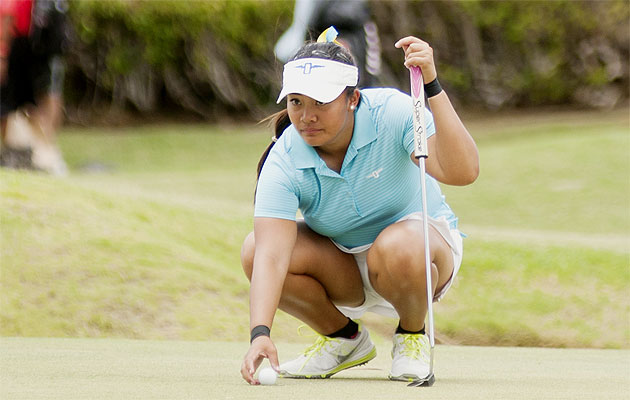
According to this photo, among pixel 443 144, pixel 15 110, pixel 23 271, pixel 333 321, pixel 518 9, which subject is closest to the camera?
pixel 443 144

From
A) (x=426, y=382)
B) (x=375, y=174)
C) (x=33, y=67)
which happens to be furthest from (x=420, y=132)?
(x=33, y=67)

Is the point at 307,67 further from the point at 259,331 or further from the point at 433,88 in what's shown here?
the point at 259,331

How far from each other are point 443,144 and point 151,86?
41.7 feet

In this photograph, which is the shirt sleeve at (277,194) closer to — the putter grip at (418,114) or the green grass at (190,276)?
the putter grip at (418,114)

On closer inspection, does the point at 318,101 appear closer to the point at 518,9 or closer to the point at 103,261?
the point at 103,261

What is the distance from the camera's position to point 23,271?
6.49 metres

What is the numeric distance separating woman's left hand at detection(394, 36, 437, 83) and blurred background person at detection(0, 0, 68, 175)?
7.64 meters

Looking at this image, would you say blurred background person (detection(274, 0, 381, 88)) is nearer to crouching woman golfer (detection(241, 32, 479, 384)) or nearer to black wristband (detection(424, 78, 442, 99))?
crouching woman golfer (detection(241, 32, 479, 384))

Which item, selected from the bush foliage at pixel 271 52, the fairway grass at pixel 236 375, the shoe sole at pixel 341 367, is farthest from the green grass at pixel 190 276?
the bush foliage at pixel 271 52

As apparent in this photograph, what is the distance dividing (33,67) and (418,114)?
807 centimetres

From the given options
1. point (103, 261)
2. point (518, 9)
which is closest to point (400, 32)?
point (518, 9)

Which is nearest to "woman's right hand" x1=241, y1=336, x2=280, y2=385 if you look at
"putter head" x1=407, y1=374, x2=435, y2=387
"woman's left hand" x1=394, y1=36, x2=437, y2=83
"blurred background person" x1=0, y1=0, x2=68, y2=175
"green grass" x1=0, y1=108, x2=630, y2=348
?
"putter head" x1=407, y1=374, x2=435, y2=387

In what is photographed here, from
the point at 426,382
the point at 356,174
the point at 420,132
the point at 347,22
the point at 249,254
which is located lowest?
the point at 426,382

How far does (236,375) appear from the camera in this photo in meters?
3.89
